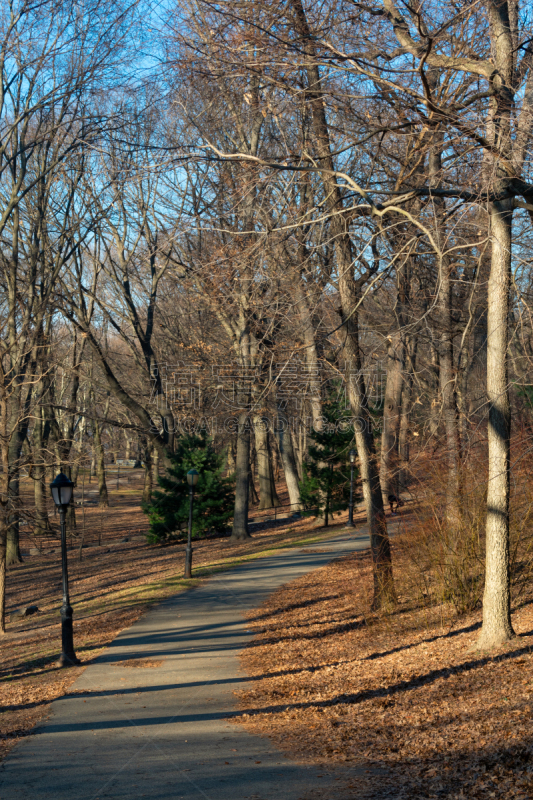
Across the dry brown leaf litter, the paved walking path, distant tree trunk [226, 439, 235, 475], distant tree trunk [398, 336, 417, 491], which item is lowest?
the dry brown leaf litter

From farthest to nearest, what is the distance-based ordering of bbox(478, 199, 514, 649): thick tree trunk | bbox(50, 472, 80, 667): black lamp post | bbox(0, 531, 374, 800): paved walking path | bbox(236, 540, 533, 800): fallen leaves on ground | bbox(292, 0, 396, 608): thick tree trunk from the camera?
1. bbox(292, 0, 396, 608): thick tree trunk
2. bbox(50, 472, 80, 667): black lamp post
3. bbox(478, 199, 514, 649): thick tree trunk
4. bbox(0, 531, 374, 800): paved walking path
5. bbox(236, 540, 533, 800): fallen leaves on ground

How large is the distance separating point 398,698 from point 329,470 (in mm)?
15002

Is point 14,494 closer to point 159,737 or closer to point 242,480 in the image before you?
point 242,480

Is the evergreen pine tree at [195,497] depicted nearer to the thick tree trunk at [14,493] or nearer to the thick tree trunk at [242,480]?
the thick tree trunk at [242,480]

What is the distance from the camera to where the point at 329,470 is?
22.3 metres

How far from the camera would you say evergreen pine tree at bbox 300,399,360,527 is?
2150cm

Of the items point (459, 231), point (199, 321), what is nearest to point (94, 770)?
point (459, 231)

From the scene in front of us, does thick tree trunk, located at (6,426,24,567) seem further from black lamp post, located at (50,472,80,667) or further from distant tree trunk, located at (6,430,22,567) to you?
black lamp post, located at (50,472,80,667)

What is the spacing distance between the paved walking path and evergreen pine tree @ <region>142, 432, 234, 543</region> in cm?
1141

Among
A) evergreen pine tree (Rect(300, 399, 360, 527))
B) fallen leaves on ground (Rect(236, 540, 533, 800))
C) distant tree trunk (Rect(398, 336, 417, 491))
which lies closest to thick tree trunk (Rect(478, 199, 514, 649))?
fallen leaves on ground (Rect(236, 540, 533, 800))

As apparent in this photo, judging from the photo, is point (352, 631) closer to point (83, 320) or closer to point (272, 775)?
point (272, 775)

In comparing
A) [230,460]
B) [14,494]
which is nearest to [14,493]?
[14,494]

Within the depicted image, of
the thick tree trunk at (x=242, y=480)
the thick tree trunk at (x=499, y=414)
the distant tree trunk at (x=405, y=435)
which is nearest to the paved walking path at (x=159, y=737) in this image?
the thick tree trunk at (x=499, y=414)

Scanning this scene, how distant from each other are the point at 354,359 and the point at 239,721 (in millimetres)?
5636
